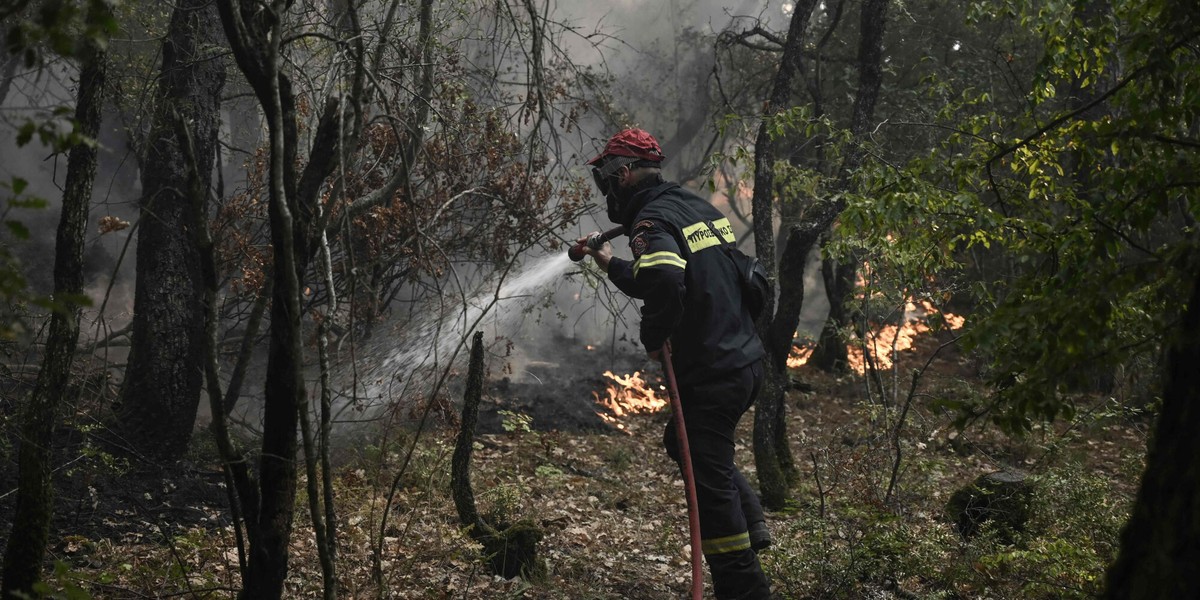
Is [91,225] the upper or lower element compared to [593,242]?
upper

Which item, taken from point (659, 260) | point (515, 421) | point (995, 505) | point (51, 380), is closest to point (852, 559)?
point (659, 260)

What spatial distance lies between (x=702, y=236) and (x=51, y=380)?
309 centimetres

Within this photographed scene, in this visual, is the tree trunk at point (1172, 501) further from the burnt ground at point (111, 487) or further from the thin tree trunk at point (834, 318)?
the thin tree trunk at point (834, 318)

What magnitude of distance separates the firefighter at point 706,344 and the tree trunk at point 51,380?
250 cm

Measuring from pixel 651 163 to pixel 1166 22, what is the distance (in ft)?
8.85

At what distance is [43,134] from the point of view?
5.93 ft

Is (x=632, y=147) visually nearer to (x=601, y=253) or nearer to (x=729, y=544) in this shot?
(x=601, y=253)

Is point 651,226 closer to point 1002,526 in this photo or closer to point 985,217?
point 985,217

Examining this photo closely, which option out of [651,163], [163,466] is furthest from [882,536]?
[163,466]

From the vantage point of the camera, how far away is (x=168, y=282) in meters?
6.81

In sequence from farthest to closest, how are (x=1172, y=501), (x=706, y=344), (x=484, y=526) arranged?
(x=484, y=526), (x=706, y=344), (x=1172, y=501)

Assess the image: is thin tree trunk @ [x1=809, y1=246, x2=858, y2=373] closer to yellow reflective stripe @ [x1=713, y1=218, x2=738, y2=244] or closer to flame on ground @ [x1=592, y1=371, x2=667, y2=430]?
flame on ground @ [x1=592, y1=371, x2=667, y2=430]

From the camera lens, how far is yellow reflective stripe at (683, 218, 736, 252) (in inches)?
188

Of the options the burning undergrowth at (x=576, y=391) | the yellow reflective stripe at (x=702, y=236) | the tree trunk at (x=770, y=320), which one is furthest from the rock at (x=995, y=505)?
the burning undergrowth at (x=576, y=391)
